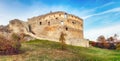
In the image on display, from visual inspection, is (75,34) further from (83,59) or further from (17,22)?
(83,59)

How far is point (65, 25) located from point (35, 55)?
39203 millimetres

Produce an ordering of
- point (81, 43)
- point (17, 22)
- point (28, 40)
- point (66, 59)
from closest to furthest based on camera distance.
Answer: point (66, 59) < point (28, 40) < point (81, 43) < point (17, 22)

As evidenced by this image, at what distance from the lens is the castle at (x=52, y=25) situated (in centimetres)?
7450

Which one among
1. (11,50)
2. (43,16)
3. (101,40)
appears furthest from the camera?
(101,40)

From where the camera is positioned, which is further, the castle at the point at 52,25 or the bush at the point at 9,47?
the castle at the point at 52,25

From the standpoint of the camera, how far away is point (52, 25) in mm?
76125

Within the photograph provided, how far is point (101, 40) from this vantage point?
89188 millimetres

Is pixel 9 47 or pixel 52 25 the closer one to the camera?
pixel 9 47

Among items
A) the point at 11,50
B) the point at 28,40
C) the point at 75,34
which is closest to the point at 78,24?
the point at 75,34

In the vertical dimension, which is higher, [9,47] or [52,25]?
[52,25]

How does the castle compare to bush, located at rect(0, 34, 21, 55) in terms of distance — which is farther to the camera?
the castle

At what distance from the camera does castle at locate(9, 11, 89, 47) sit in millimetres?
74500

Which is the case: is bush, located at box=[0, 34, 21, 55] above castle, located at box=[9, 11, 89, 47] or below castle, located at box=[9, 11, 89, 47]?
below

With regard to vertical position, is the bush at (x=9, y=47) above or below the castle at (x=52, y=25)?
below
